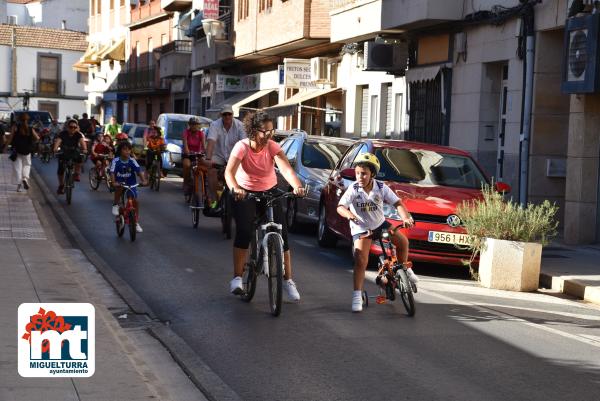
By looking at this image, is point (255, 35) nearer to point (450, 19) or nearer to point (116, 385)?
point (450, 19)

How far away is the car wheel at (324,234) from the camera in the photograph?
55.7 feet

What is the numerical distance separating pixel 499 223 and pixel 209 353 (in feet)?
18.9

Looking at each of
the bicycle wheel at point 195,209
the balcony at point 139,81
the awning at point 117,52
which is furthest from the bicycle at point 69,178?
the awning at point 117,52

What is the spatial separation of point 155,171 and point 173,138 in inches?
193

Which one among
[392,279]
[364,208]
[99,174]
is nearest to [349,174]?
[364,208]

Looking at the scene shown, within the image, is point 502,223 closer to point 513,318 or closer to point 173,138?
point 513,318

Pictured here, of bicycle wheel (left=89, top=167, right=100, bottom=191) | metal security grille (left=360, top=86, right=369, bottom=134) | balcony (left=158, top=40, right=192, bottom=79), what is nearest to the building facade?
balcony (left=158, top=40, right=192, bottom=79)

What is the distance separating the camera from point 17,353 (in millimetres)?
7602

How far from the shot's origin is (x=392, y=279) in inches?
441

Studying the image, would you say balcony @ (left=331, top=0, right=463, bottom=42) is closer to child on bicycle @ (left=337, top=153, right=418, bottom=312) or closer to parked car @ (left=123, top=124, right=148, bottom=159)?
parked car @ (left=123, top=124, right=148, bottom=159)

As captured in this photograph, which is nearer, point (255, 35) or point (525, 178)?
point (525, 178)

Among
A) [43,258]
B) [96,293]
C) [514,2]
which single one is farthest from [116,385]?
[514,2]

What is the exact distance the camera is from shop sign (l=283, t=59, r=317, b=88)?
120 feet

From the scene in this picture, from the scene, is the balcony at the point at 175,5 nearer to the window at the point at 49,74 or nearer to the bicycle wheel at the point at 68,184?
the window at the point at 49,74
